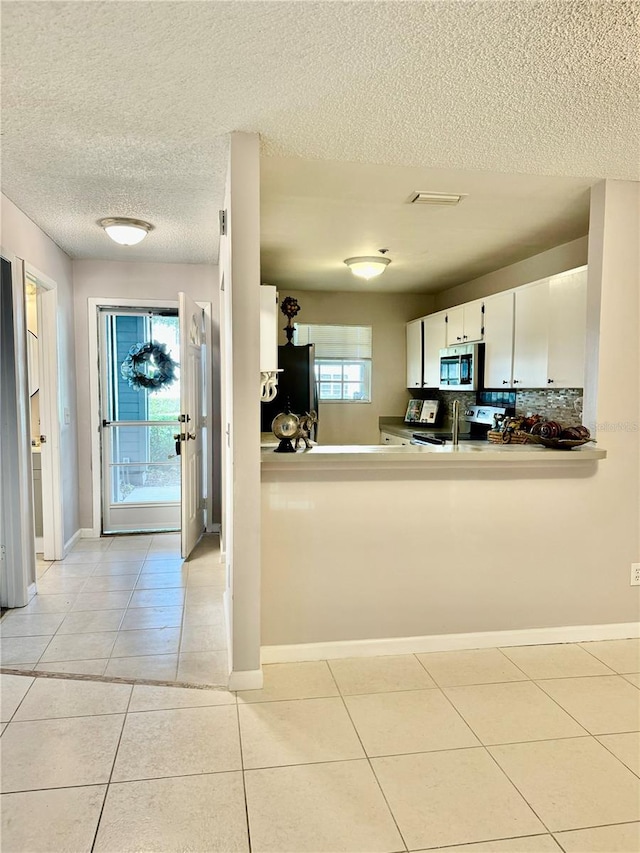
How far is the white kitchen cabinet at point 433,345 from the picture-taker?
5.14 meters

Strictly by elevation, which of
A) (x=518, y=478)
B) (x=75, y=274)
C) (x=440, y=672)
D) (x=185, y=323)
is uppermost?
(x=75, y=274)

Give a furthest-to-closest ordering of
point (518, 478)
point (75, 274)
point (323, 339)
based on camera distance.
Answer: point (323, 339)
point (75, 274)
point (518, 478)

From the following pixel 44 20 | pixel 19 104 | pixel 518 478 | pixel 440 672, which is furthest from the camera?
pixel 518 478

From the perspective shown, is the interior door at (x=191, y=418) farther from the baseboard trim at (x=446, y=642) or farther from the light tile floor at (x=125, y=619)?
the baseboard trim at (x=446, y=642)

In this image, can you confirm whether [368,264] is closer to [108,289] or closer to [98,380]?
[108,289]

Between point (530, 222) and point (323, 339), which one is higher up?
point (530, 222)

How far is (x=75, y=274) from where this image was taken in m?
4.57

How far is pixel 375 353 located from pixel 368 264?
5.88 ft

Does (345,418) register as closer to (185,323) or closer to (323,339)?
(323,339)

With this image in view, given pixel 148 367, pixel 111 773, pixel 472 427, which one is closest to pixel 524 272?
pixel 472 427

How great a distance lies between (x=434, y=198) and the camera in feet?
9.50

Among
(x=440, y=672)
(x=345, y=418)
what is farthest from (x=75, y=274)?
(x=440, y=672)

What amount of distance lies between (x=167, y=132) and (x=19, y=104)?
54cm

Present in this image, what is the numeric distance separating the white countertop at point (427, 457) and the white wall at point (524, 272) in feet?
5.29
